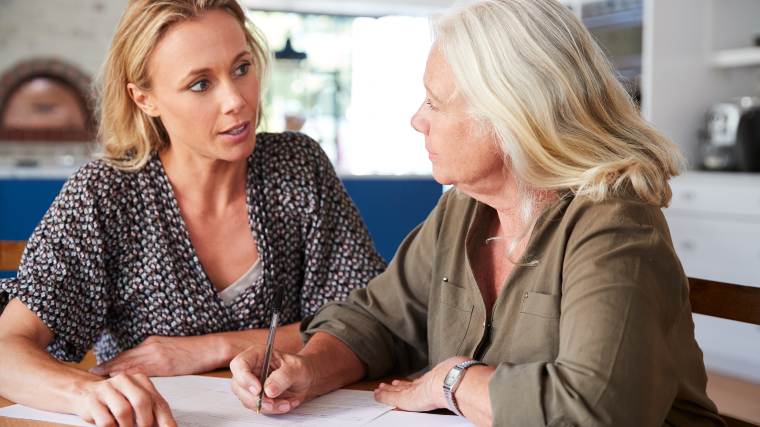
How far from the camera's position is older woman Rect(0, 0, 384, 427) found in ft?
5.30

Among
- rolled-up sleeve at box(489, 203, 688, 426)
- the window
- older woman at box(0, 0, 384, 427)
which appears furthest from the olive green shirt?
the window

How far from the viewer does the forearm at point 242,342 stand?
1.58 metres

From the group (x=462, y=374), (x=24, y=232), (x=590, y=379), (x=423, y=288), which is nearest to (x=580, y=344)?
(x=590, y=379)

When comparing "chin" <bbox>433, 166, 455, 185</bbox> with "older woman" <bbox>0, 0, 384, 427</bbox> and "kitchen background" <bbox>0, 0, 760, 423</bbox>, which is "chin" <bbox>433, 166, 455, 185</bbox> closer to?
"older woman" <bbox>0, 0, 384, 427</bbox>

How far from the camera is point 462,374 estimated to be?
121cm

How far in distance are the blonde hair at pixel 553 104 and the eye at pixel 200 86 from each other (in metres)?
0.59

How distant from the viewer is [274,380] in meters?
1.30

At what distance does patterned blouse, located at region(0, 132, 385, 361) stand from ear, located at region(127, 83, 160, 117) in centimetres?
10

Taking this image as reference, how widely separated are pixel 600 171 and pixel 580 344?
11.3 inches

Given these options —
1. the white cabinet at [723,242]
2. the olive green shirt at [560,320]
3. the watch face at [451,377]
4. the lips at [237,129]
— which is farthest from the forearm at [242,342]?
the white cabinet at [723,242]

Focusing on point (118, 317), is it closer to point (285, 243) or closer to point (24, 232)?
point (285, 243)

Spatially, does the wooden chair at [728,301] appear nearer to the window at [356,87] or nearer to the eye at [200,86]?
the eye at [200,86]

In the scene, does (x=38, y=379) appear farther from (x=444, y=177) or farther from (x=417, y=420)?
(x=444, y=177)

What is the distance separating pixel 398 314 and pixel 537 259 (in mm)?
352
